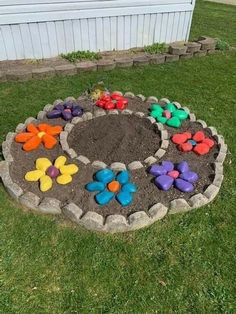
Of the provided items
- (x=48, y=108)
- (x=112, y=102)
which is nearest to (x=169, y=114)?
(x=112, y=102)

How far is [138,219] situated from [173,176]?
74 cm

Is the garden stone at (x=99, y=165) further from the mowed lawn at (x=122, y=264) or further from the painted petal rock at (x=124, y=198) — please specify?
the mowed lawn at (x=122, y=264)

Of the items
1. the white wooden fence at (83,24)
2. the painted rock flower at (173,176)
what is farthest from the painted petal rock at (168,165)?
the white wooden fence at (83,24)

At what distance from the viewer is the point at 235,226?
3.52 meters

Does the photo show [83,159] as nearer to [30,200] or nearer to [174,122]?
[30,200]

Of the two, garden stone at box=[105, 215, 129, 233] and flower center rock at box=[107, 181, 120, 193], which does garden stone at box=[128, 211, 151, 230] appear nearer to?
garden stone at box=[105, 215, 129, 233]

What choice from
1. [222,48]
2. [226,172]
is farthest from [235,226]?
[222,48]

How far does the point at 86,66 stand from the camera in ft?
21.3

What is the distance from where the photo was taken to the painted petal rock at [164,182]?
369 cm

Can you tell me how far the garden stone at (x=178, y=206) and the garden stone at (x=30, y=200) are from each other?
53.9 inches

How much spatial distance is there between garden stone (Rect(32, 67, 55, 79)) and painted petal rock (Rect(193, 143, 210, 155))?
3.26m

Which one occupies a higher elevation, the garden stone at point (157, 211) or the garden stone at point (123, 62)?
the garden stone at point (157, 211)

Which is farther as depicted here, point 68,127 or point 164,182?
point 68,127

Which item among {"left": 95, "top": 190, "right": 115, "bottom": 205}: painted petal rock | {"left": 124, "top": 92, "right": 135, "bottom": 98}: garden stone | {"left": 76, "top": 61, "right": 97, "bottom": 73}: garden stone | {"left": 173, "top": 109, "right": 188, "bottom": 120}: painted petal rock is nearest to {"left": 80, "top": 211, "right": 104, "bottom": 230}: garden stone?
{"left": 95, "top": 190, "right": 115, "bottom": 205}: painted petal rock
